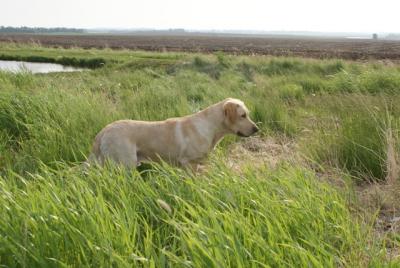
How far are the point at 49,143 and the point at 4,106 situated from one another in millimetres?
1971

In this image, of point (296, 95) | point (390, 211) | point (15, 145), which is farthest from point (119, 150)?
point (296, 95)

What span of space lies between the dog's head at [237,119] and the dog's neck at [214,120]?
66 millimetres

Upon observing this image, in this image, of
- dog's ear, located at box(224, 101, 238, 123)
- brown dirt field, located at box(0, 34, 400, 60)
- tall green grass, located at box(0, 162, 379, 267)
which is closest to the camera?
tall green grass, located at box(0, 162, 379, 267)

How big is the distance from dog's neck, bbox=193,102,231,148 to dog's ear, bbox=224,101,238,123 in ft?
0.24

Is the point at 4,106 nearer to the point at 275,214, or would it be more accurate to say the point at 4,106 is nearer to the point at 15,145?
the point at 15,145

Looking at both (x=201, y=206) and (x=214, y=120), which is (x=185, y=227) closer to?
(x=201, y=206)

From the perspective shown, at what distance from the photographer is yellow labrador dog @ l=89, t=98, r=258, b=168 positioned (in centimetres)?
521

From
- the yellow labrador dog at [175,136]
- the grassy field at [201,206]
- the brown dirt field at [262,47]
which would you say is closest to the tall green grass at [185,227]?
the grassy field at [201,206]

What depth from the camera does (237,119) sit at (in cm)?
560

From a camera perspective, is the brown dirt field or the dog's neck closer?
the dog's neck

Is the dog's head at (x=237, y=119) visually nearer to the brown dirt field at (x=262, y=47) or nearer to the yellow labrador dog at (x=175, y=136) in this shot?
the yellow labrador dog at (x=175, y=136)

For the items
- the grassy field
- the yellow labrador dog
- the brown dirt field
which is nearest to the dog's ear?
the yellow labrador dog

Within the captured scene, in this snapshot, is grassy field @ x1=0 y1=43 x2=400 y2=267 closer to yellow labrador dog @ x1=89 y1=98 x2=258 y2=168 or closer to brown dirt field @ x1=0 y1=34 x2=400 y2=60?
yellow labrador dog @ x1=89 y1=98 x2=258 y2=168

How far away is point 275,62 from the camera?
20.7 meters
